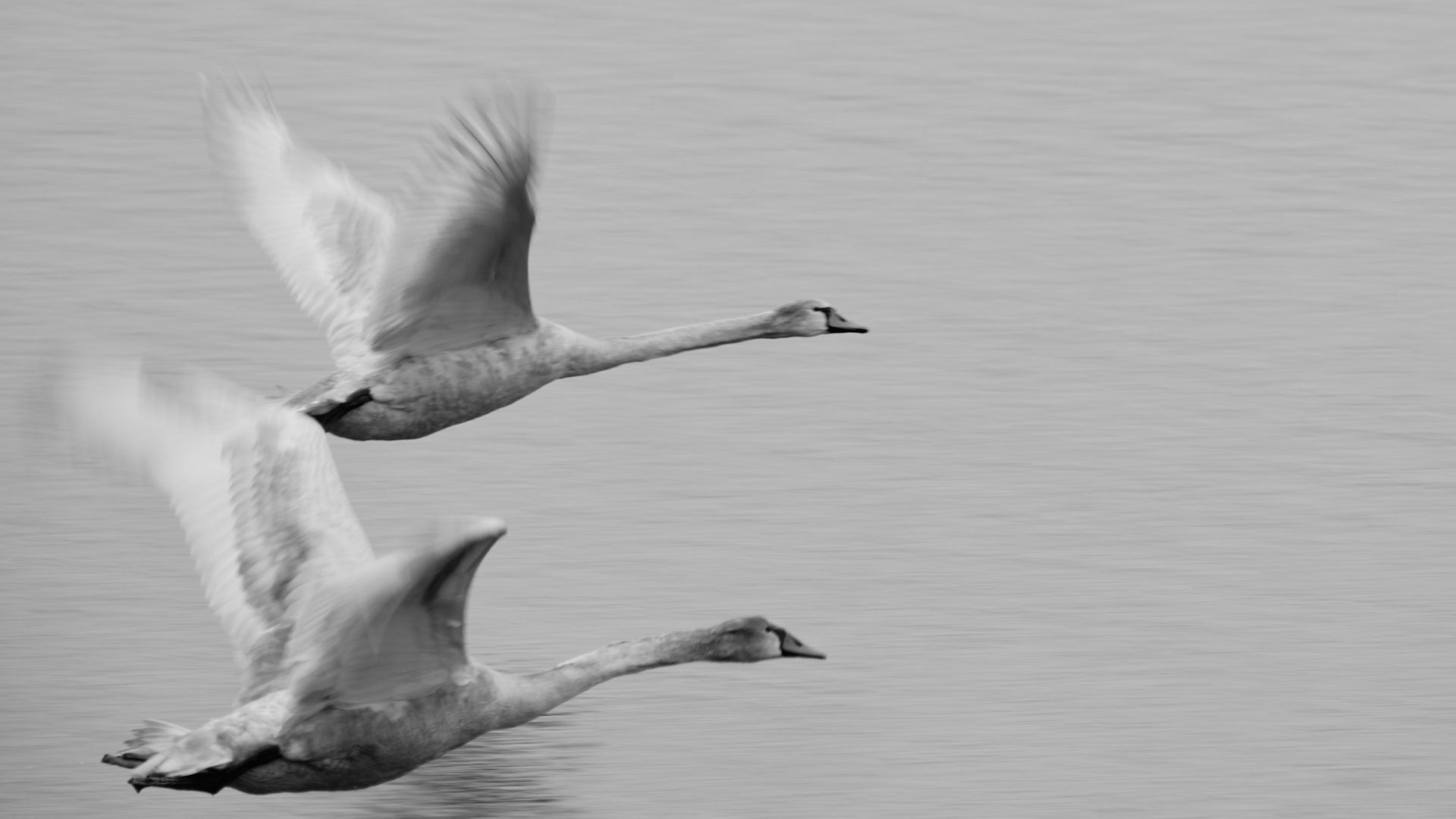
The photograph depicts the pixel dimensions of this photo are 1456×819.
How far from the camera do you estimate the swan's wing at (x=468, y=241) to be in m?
9.30

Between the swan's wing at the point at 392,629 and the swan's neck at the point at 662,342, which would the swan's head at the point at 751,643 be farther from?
the swan's neck at the point at 662,342

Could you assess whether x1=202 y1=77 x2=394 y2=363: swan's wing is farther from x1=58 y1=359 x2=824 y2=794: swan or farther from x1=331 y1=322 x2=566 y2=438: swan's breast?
x1=58 y1=359 x2=824 y2=794: swan

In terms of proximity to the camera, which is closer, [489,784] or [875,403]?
[489,784]

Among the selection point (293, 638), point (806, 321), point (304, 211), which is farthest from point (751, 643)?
point (304, 211)

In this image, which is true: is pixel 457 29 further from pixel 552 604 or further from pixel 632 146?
pixel 552 604

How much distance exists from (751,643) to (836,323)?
273cm

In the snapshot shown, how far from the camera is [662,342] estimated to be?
1095cm

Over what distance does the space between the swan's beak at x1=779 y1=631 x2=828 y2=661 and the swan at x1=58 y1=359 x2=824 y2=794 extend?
15 cm

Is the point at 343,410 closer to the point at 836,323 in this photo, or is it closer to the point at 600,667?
the point at 600,667

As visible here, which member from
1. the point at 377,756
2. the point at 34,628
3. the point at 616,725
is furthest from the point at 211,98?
the point at 377,756

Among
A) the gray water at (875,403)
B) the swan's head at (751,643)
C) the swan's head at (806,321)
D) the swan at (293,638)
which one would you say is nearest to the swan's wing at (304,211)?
the gray water at (875,403)

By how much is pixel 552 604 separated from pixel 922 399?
2.89 metres

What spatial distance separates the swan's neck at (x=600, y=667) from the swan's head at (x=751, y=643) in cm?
5

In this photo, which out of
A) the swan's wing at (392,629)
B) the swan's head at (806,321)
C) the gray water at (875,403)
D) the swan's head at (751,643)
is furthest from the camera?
the swan's head at (806,321)
